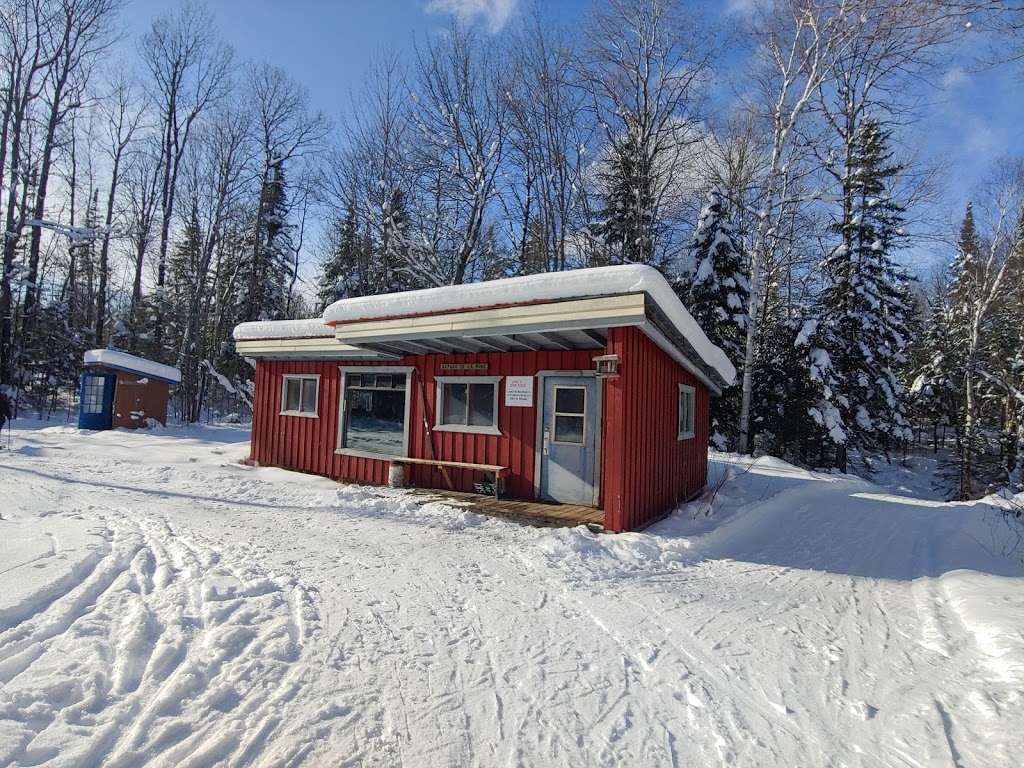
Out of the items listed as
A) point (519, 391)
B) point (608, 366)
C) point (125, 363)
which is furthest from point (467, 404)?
point (125, 363)

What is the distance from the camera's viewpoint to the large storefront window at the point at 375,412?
28.9 ft

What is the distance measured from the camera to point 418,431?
8.62 meters

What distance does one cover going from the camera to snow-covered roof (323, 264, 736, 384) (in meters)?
5.71

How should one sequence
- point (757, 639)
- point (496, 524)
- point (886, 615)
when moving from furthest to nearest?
1. point (496, 524)
2. point (886, 615)
3. point (757, 639)

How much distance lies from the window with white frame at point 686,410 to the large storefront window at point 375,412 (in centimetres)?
475

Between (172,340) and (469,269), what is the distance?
1922 centimetres

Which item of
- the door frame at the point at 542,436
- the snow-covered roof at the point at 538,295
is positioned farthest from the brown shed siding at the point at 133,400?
the door frame at the point at 542,436

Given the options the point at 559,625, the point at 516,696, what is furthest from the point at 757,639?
the point at 516,696

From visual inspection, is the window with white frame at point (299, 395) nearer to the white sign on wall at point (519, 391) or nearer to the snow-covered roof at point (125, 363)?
the white sign on wall at point (519, 391)

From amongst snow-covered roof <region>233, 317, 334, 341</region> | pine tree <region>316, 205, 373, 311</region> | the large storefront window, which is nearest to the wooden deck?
the large storefront window

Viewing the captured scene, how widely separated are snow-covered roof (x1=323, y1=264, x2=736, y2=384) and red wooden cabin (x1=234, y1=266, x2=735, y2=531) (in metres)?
0.02

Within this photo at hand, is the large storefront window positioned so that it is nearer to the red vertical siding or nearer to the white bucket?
the red vertical siding

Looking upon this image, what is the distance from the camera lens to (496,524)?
258 inches

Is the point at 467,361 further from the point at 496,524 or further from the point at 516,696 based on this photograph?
the point at 516,696
